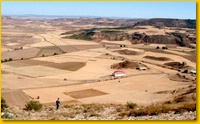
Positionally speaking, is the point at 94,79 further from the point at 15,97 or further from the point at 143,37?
the point at 143,37

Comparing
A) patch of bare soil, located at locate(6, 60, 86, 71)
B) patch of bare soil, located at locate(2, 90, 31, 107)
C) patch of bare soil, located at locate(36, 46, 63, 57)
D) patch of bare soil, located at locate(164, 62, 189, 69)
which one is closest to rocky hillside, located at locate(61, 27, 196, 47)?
patch of bare soil, located at locate(36, 46, 63, 57)

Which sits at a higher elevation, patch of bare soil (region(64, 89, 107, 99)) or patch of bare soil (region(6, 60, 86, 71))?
patch of bare soil (region(6, 60, 86, 71))

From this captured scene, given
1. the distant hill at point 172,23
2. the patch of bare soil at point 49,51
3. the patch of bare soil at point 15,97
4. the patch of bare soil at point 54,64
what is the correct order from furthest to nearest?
1. the distant hill at point 172,23
2. the patch of bare soil at point 49,51
3. the patch of bare soil at point 54,64
4. the patch of bare soil at point 15,97

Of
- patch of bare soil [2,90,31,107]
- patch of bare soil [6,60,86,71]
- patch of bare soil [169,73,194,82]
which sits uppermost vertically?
patch of bare soil [6,60,86,71]

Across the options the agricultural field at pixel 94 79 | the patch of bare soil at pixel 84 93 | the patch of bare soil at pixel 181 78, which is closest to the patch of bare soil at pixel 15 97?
the agricultural field at pixel 94 79

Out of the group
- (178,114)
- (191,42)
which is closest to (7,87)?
(178,114)

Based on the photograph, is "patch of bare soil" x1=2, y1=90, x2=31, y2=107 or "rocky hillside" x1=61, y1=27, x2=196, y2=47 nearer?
"patch of bare soil" x1=2, y1=90, x2=31, y2=107

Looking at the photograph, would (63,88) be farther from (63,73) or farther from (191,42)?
(191,42)

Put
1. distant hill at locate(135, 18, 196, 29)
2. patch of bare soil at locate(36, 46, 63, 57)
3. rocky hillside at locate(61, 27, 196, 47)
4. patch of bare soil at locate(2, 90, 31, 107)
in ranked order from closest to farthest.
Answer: patch of bare soil at locate(2, 90, 31, 107), patch of bare soil at locate(36, 46, 63, 57), rocky hillside at locate(61, 27, 196, 47), distant hill at locate(135, 18, 196, 29)

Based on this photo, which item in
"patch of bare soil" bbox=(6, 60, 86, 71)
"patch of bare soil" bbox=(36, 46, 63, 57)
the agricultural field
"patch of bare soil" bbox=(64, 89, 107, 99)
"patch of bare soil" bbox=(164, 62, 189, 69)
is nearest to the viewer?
the agricultural field

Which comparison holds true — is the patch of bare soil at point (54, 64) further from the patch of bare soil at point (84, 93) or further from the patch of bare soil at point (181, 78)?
the patch of bare soil at point (181, 78)

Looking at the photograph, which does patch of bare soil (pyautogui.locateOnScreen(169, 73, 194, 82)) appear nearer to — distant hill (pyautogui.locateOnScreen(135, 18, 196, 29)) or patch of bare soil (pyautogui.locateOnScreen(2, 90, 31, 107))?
patch of bare soil (pyautogui.locateOnScreen(2, 90, 31, 107))
